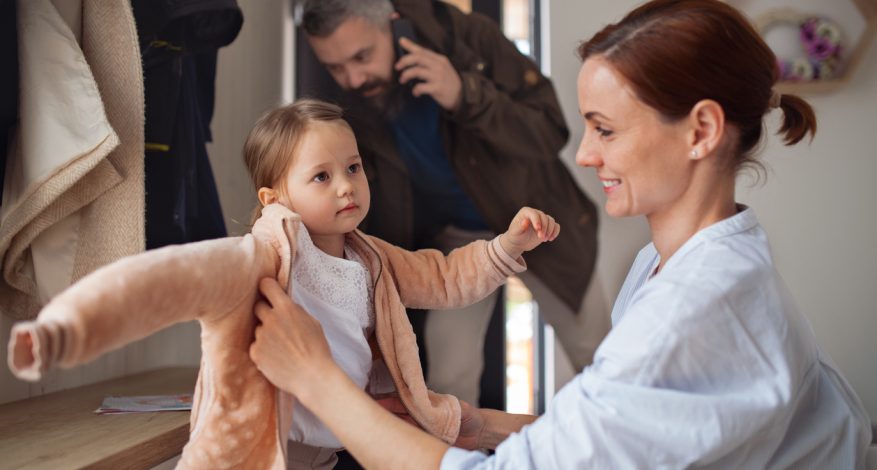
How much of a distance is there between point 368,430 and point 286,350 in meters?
0.14

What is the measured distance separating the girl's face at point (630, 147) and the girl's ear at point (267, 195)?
0.47 meters

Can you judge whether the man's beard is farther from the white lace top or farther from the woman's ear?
the woman's ear

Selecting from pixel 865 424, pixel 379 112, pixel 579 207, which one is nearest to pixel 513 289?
pixel 579 207

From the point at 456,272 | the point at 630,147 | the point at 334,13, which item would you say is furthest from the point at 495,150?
the point at 630,147

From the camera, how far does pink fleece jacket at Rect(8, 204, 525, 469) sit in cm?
67

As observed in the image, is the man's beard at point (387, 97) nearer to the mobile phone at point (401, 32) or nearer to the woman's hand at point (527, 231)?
the mobile phone at point (401, 32)

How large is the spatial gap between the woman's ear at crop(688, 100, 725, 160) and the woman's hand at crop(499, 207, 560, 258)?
0.88 ft

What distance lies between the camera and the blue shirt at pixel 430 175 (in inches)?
109

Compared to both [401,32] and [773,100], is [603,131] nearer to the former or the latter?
[773,100]

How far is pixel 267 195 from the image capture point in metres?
1.19

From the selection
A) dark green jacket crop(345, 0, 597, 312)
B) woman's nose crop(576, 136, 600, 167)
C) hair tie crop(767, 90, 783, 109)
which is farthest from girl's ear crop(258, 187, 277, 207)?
dark green jacket crop(345, 0, 597, 312)

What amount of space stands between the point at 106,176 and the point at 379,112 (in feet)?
4.62

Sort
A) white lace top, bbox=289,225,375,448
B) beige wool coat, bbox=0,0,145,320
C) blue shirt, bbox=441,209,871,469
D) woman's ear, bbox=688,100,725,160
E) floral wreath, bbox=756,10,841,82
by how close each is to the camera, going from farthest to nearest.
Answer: floral wreath, bbox=756,10,841,82
beige wool coat, bbox=0,0,145,320
white lace top, bbox=289,225,375,448
woman's ear, bbox=688,100,725,160
blue shirt, bbox=441,209,871,469

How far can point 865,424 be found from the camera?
39.9 inches
